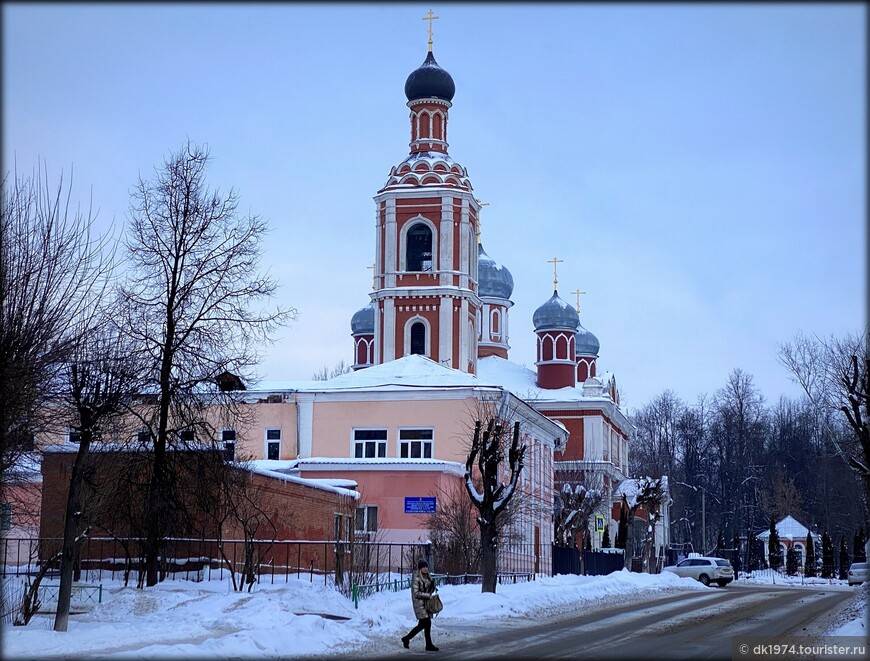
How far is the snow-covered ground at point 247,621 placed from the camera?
17.8 metres

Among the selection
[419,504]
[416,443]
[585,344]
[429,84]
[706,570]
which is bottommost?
[706,570]

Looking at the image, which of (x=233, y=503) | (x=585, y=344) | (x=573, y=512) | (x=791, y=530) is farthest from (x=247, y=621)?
(x=585, y=344)

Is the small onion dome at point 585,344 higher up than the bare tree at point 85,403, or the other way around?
the small onion dome at point 585,344

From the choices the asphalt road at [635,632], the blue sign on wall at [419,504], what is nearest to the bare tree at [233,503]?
the asphalt road at [635,632]

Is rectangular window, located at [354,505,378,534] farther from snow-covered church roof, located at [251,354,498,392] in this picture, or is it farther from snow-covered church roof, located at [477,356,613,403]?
snow-covered church roof, located at [477,356,613,403]

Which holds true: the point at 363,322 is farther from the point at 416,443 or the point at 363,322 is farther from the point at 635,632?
the point at 635,632

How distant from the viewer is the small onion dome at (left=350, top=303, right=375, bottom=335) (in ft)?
270

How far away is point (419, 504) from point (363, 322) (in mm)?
40139

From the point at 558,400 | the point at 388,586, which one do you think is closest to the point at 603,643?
the point at 388,586

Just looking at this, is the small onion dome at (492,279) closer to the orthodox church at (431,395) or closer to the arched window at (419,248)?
the orthodox church at (431,395)

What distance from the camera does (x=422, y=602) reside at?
20.3 metres

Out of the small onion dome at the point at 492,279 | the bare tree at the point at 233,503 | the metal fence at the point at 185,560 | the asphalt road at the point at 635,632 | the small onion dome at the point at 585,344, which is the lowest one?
the asphalt road at the point at 635,632

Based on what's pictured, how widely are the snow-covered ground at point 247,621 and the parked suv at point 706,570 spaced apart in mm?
22471

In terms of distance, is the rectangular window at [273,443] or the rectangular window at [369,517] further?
the rectangular window at [273,443]
